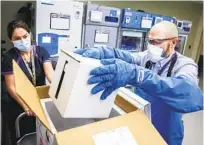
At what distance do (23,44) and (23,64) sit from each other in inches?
6.7

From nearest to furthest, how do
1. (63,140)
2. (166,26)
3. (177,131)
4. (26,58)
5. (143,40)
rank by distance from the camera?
(63,140) → (177,131) → (166,26) → (26,58) → (143,40)

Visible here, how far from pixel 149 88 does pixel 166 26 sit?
0.61 meters

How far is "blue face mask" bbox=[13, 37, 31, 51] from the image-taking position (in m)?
1.59

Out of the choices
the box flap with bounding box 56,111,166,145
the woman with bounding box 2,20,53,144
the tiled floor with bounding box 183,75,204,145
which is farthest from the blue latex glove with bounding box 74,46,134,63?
the tiled floor with bounding box 183,75,204,145

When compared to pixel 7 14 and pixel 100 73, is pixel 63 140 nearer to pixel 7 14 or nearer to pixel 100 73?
pixel 100 73

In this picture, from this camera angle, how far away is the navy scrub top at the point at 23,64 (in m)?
1.51

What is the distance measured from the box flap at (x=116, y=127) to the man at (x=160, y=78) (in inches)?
4.7

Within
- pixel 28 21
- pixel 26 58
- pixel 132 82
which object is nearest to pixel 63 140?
pixel 132 82

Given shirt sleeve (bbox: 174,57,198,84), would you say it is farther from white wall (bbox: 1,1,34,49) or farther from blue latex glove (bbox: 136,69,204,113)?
white wall (bbox: 1,1,34,49)

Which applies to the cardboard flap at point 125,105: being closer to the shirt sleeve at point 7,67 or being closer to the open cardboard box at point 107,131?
the open cardboard box at point 107,131

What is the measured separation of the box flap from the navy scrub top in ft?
3.31

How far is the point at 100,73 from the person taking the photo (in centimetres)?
72

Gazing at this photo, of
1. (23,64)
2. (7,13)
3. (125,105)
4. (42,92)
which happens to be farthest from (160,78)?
(7,13)

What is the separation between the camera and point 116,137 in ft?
2.21
